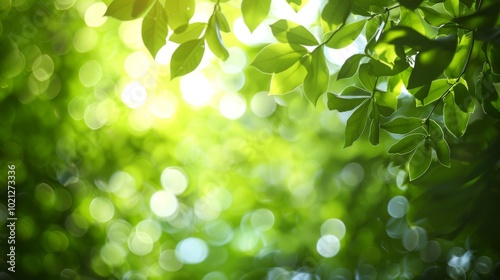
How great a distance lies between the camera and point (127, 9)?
2.08 ft

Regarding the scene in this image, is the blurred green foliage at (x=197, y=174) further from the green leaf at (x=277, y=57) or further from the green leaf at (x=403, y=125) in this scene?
the green leaf at (x=277, y=57)

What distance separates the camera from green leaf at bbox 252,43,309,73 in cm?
69

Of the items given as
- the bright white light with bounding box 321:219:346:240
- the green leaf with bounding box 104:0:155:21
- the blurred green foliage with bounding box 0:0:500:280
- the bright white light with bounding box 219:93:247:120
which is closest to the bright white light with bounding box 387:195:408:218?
the blurred green foliage with bounding box 0:0:500:280

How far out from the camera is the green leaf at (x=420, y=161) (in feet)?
2.46

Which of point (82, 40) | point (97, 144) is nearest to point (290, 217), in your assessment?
point (97, 144)

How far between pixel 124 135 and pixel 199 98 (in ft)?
2.44

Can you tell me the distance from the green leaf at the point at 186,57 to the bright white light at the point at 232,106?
313 cm

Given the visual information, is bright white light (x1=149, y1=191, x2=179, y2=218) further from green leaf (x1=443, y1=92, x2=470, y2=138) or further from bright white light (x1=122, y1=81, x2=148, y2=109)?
green leaf (x1=443, y1=92, x2=470, y2=138)

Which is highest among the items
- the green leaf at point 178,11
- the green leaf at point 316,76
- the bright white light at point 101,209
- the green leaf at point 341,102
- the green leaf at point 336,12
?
the green leaf at point 178,11

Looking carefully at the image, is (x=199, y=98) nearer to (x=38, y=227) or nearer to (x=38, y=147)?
(x=38, y=147)

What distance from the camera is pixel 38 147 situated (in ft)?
9.30

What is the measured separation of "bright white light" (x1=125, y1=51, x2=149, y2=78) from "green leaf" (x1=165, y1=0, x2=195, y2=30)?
120 inches

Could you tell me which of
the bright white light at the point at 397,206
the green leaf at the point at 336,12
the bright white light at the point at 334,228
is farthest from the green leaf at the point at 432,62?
the bright white light at the point at 334,228

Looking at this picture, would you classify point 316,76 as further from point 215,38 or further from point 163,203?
point 163,203
